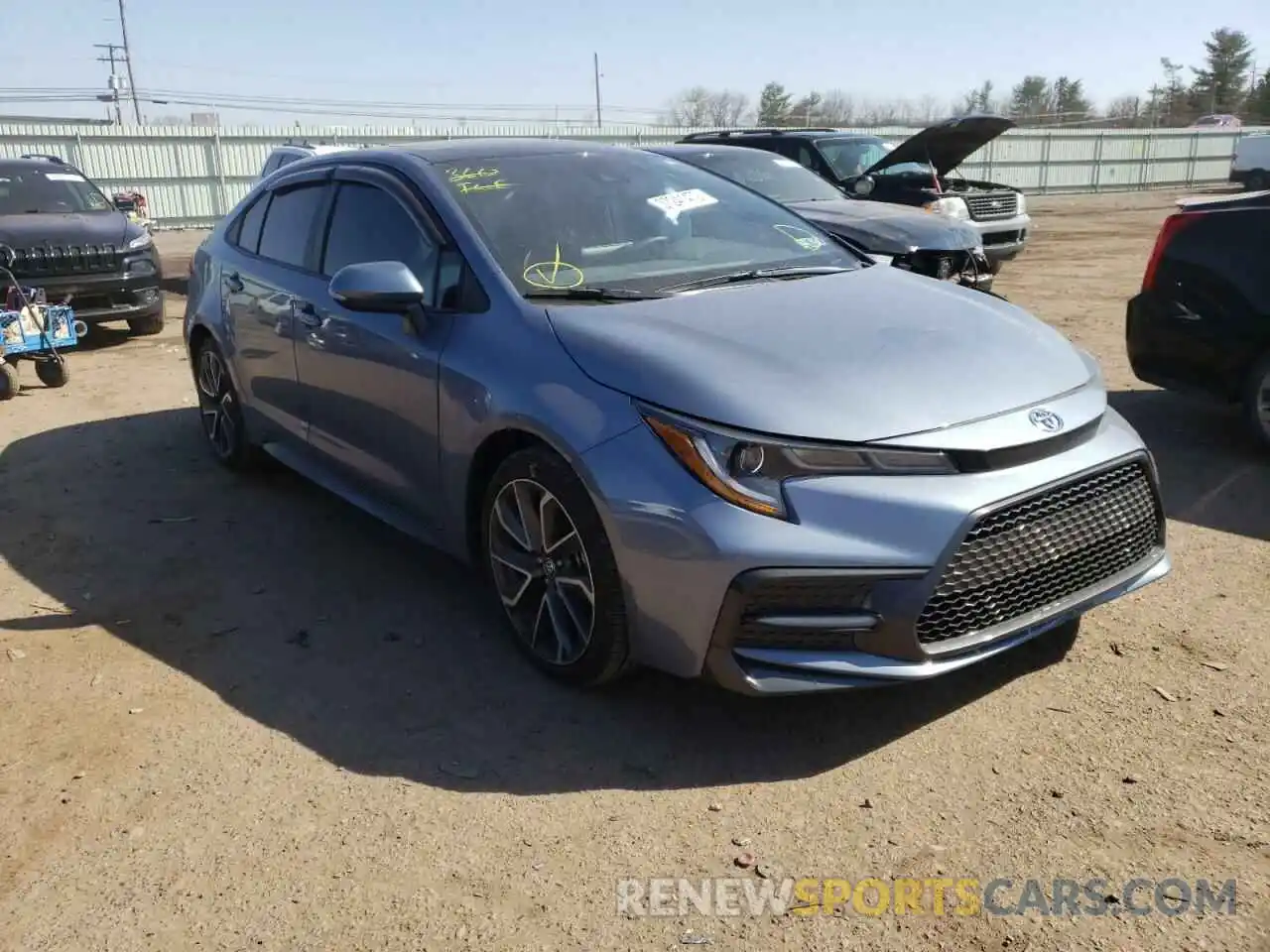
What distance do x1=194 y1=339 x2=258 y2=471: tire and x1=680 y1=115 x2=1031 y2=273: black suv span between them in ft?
22.5

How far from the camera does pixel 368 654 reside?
377 cm

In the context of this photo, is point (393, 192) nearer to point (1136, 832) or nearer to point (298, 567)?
point (298, 567)

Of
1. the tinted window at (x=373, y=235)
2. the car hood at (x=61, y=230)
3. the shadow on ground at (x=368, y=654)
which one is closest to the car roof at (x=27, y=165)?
the car hood at (x=61, y=230)

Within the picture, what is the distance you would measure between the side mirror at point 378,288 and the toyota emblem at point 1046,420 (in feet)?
6.56

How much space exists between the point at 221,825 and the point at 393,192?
2.39m

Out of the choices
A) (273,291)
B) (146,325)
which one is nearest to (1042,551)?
(273,291)

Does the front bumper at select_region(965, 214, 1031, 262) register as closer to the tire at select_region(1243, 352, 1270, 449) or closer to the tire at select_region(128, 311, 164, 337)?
the tire at select_region(1243, 352, 1270, 449)

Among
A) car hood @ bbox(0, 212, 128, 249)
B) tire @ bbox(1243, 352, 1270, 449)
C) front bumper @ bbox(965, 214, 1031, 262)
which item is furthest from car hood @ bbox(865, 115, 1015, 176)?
car hood @ bbox(0, 212, 128, 249)

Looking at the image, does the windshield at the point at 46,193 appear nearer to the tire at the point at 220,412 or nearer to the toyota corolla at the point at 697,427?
the tire at the point at 220,412

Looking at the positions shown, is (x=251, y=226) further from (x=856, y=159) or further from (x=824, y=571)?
(x=856, y=159)

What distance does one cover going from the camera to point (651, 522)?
2.86 meters

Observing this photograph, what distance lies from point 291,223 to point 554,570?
255 cm

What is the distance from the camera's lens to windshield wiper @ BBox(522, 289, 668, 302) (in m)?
3.51
